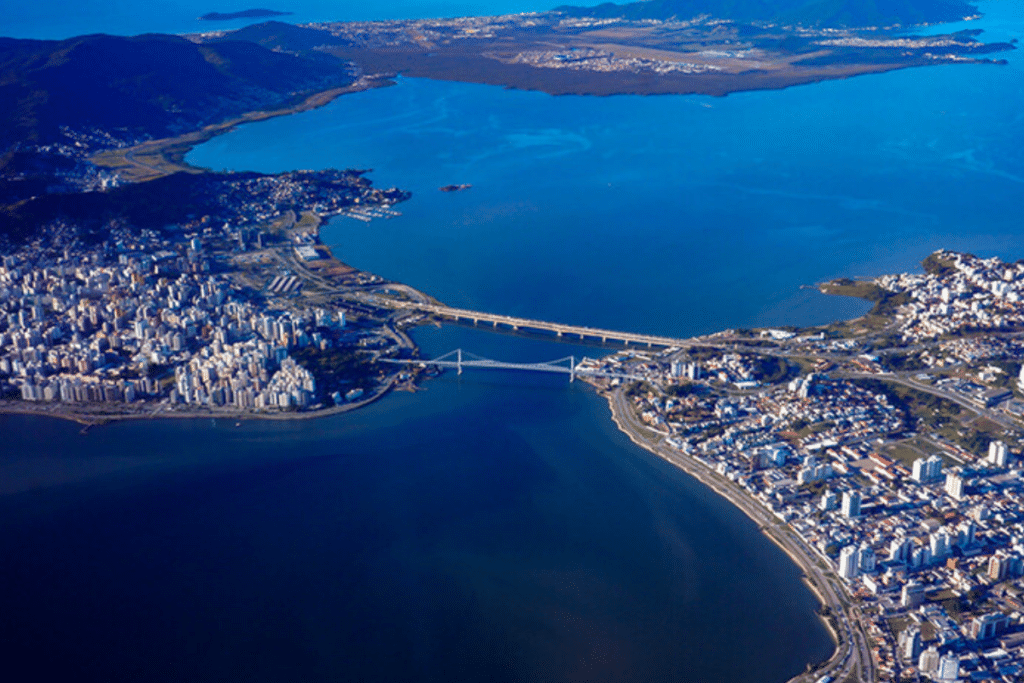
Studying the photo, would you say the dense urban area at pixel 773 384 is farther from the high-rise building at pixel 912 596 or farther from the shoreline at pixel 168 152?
the shoreline at pixel 168 152

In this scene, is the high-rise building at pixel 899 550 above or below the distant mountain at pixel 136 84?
below

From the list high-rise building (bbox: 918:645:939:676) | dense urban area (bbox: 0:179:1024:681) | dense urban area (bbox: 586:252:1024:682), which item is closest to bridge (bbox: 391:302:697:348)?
dense urban area (bbox: 0:179:1024:681)

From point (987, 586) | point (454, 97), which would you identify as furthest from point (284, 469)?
point (454, 97)

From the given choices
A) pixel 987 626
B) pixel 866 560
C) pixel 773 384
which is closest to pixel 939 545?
pixel 866 560

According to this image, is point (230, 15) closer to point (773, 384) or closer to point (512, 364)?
point (512, 364)

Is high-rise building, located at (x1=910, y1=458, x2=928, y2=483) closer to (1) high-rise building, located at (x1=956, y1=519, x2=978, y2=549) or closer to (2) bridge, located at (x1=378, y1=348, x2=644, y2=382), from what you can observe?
(1) high-rise building, located at (x1=956, y1=519, x2=978, y2=549)

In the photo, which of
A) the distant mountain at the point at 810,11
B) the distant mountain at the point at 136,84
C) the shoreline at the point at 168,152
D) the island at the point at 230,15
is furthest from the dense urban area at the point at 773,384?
the island at the point at 230,15
